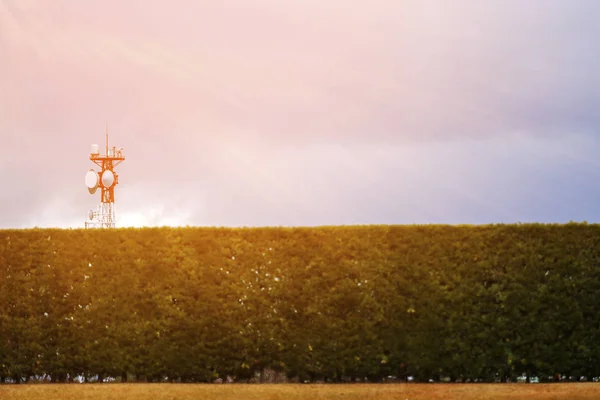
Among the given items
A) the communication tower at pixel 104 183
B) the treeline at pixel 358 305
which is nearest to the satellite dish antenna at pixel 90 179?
the communication tower at pixel 104 183

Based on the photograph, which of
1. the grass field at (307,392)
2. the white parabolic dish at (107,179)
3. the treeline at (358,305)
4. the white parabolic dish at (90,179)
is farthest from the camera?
the white parabolic dish at (107,179)

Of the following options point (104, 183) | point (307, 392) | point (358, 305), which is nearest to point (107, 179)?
point (104, 183)

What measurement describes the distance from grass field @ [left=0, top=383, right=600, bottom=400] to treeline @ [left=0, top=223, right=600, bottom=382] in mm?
606

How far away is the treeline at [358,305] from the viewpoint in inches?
647

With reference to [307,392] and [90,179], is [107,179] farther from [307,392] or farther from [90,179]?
[307,392]

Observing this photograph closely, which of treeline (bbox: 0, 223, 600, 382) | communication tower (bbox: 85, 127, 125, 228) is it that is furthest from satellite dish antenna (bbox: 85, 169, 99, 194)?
treeline (bbox: 0, 223, 600, 382)

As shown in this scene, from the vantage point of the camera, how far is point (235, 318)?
651 inches

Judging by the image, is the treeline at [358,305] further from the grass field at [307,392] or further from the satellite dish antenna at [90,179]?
the satellite dish antenna at [90,179]

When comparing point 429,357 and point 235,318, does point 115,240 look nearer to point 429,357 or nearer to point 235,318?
point 235,318

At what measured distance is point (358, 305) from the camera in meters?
16.4

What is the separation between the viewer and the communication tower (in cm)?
3625

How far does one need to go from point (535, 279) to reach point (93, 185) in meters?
24.2

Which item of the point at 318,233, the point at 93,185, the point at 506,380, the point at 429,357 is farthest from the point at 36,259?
the point at 93,185

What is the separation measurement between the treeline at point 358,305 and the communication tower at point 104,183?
20.2 m
